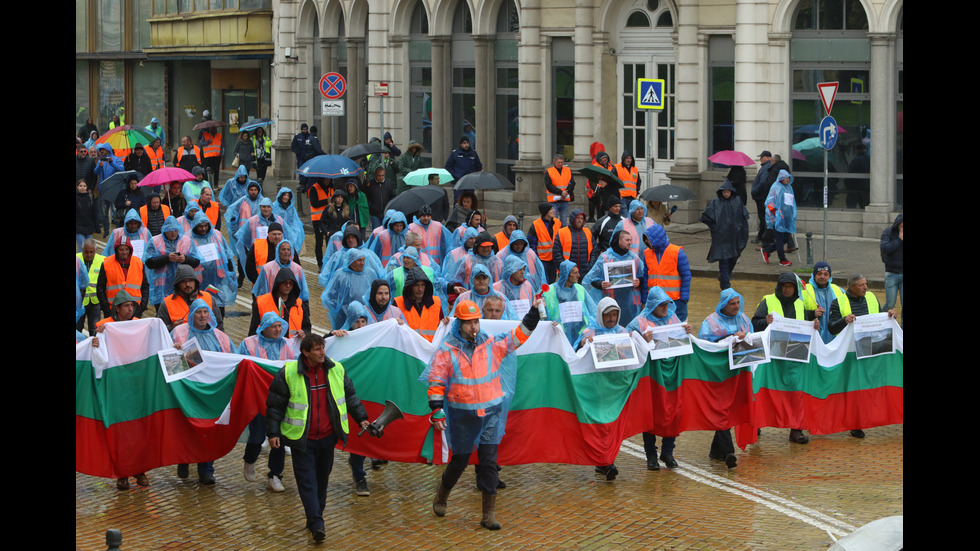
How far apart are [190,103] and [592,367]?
39.7 m

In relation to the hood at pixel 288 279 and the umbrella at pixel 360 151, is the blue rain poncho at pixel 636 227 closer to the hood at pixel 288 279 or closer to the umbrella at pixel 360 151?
the hood at pixel 288 279

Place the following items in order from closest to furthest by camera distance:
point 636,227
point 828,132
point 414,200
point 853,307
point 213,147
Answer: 1. point 853,307
2. point 636,227
3. point 414,200
4. point 828,132
5. point 213,147

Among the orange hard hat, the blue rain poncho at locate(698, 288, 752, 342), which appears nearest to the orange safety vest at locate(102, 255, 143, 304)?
the orange hard hat

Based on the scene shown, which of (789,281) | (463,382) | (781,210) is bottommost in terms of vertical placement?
(463,382)

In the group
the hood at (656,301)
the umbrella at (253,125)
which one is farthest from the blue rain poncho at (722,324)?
the umbrella at (253,125)

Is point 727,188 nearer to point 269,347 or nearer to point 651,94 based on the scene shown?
point 651,94

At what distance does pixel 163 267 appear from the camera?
16.5m

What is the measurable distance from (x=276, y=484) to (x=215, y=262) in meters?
6.24

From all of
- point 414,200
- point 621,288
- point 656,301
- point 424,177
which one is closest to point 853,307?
point 656,301

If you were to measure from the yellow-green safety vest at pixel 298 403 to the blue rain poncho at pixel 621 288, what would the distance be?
527cm

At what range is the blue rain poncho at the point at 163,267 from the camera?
1647cm

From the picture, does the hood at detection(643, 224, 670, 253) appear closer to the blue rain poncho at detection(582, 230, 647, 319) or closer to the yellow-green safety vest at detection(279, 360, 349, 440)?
the blue rain poncho at detection(582, 230, 647, 319)

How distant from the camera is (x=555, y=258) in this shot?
16.7 metres

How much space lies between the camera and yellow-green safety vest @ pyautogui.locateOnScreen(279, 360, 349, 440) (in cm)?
995
